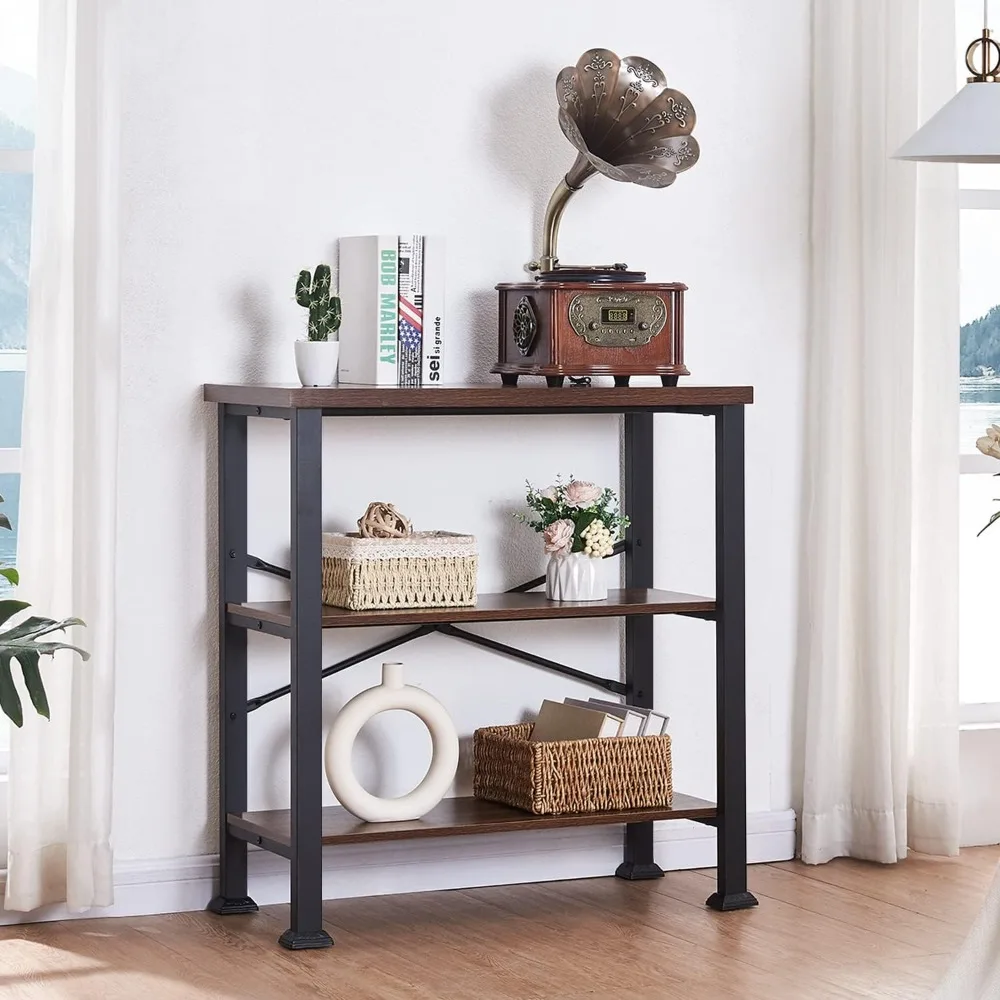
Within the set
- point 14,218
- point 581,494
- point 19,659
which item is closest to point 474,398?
point 581,494

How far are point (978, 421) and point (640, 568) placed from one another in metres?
0.98

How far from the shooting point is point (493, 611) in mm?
3234

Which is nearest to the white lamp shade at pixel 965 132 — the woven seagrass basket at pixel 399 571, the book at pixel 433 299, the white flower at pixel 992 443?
the book at pixel 433 299

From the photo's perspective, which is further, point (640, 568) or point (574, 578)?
point (640, 568)

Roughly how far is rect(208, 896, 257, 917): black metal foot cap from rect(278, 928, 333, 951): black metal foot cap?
10.0 inches

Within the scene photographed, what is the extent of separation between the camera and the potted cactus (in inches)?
126

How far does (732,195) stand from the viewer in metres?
3.78

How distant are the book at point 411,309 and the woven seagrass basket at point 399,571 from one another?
0.32 m

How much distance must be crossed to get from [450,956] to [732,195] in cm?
172

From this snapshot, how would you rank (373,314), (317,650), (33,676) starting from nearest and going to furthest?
(33,676)
(317,650)
(373,314)

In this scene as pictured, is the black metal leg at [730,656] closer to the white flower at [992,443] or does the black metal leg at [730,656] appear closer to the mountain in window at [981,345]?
the mountain in window at [981,345]

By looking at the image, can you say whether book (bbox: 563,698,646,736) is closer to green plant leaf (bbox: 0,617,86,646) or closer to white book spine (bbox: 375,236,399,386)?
white book spine (bbox: 375,236,399,386)

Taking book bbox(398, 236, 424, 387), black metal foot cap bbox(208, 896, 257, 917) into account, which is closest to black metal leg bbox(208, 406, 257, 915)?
black metal foot cap bbox(208, 896, 257, 917)

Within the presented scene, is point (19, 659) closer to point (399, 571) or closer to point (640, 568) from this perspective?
point (399, 571)
